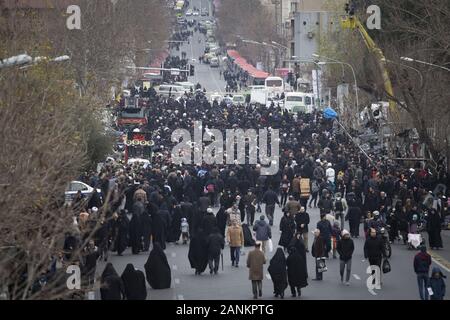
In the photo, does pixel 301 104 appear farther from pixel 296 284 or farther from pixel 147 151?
pixel 296 284

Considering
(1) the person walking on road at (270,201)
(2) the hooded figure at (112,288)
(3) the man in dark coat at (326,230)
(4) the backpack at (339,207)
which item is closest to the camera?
(2) the hooded figure at (112,288)

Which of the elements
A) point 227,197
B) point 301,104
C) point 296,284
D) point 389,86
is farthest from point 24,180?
point 301,104

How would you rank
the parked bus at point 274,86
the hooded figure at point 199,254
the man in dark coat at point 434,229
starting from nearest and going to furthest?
the hooded figure at point 199,254 → the man in dark coat at point 434,229 → the parked bus at point 274,86

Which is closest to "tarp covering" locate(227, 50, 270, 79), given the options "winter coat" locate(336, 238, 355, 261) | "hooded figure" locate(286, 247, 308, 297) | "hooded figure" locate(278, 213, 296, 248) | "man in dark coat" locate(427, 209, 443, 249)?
"man in dark coat" locate(427, 209, 443, 249)

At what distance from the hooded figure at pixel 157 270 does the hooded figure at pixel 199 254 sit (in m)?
2.00

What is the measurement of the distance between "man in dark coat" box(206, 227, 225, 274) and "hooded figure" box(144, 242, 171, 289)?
1.96 meters

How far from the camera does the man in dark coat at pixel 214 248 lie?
32.5m

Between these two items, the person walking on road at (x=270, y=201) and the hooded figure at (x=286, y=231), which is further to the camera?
the person walking on road at (x=270, y=201)

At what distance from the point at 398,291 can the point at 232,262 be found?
15.3 ft

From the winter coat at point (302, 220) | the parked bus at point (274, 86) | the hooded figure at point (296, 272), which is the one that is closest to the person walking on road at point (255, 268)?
the hooded figure at point (296, 272)

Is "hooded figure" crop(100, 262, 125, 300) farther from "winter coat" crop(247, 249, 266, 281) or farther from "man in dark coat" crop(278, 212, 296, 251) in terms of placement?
"man in dark coat" crop(278, 212, 296, 251)

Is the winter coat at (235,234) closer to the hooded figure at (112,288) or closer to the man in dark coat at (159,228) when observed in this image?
the man in dark coat at (159,228)

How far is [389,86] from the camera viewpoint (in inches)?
2388

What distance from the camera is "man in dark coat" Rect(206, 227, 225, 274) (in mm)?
32500
